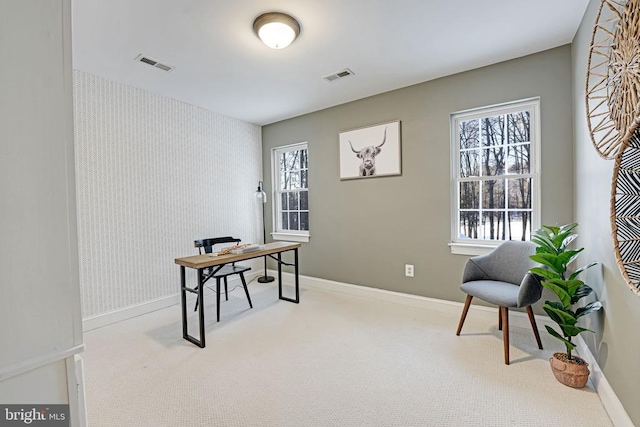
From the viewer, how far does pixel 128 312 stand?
304cm

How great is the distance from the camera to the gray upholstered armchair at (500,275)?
217 centimetres

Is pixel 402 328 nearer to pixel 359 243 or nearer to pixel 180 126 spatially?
pixel 359 243

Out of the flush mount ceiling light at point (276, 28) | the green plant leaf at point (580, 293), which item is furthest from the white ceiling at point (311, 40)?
the green plant leaf at point (580, 293)

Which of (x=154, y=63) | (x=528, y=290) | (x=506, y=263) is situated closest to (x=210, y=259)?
(x=154, y=63)

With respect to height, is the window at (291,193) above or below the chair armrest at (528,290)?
above

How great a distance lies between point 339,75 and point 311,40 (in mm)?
680

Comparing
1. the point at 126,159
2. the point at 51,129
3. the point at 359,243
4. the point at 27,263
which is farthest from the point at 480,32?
the point at 126,159

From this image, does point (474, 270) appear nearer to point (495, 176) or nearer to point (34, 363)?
point (495, 176)

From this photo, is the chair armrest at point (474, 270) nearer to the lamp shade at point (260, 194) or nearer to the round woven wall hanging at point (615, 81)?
the round woven wall hanging at point (615, 81)

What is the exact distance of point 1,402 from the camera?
702 millimetres

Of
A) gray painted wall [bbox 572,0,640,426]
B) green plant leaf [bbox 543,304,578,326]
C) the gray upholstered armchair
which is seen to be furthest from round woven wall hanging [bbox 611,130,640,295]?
the gray upholstered armchair

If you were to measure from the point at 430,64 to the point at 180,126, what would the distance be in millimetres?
2825

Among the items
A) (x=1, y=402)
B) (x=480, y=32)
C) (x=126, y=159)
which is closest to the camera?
(x=1, y=402)

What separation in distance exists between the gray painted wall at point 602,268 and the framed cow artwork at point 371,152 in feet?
4.99
